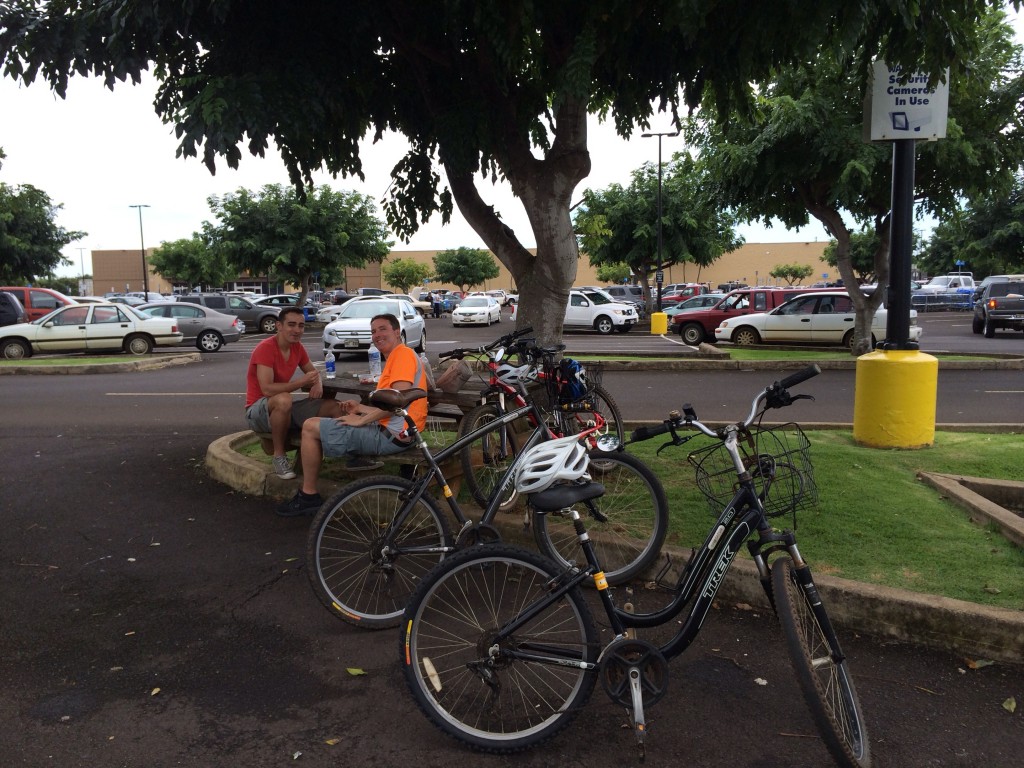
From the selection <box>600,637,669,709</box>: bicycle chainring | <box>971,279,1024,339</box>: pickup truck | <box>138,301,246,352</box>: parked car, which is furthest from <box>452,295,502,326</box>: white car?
<box>600,637,669,709</box>: bicycle chainring

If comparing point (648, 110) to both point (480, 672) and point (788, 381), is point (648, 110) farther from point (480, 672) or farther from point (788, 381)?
point (480, 672)

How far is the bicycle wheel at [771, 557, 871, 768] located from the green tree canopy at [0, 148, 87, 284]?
127ft

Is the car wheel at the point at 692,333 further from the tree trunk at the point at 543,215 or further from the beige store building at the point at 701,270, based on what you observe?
the beige store building at the point at 701,270

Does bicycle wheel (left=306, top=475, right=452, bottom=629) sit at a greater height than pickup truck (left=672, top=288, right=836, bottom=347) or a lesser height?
lesser

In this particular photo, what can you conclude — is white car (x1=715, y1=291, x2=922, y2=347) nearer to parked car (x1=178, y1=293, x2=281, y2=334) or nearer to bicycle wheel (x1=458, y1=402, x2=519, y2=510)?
bicycle wheel (x1=458, y1=402, x2=519, y2=510)

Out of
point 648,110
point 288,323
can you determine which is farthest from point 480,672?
point 648,110

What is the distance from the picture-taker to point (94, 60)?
535cm

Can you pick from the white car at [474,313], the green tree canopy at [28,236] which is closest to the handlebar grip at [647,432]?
the white car at [474,313]

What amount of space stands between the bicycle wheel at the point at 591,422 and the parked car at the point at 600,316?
22.9 meters

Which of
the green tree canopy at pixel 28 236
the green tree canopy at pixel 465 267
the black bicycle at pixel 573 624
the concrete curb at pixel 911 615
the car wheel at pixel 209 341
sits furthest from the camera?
the green tree canopy at pixel 465 267

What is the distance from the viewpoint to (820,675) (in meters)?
2.68

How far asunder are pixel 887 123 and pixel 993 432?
340cm

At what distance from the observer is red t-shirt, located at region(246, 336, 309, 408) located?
19.5ft

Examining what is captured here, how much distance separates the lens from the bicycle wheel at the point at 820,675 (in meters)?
2.54
